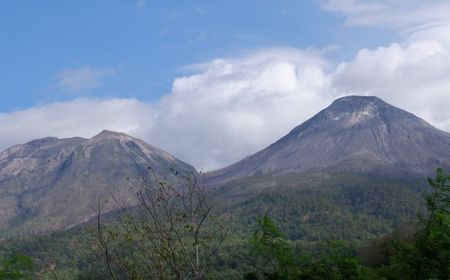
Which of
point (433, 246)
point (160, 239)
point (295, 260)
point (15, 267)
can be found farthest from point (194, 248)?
point (433, 246)

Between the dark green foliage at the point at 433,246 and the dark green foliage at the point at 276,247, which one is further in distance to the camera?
the dark green foliage at the point at 276,247

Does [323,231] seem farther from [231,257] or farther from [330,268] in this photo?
[330,268]

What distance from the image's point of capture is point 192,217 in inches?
576

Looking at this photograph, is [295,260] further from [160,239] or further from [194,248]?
[160,239]

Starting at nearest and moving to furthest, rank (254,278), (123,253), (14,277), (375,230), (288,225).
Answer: (14,277) < (123,253) < (254,278) < (375,230) < (288,225)

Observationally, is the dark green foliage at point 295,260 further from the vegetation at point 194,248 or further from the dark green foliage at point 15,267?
the dark green foliage at point 15,267

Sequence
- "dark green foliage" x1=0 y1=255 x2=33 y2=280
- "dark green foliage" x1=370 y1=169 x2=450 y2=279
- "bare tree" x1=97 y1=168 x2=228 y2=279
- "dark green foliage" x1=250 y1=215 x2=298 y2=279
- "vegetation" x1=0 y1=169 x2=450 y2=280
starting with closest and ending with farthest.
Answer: "dark green foliage" x1=0 y1=255 x2=33 y2=280 → "bare tree" x1=97 y1=168 x2=228 y2=279 → "vegetation" x1=0 y1=169 x2=450 y2=280 → "dark green foliage" x1=370 y1=169 x2=450 y2=279 → "dark green foliage" x1=250 y1=215 x2=298 y2=279

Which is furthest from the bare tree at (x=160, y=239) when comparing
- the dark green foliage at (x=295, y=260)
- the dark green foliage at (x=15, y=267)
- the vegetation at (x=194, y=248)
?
the dark green foliage at (x=295, y=260)

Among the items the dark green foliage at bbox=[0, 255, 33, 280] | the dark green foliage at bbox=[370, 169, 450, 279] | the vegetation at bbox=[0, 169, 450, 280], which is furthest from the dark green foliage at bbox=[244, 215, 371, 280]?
the dark green foliage at bbox=[0, 255, 33, 280]

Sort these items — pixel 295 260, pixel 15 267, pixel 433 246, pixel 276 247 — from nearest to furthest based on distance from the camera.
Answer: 1. pixel 15 267
2. pixel 433 246
3. pixel 276 247
4. pixel 295 260

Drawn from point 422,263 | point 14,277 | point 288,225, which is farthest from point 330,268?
point 288,225

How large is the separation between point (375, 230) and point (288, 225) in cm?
3160

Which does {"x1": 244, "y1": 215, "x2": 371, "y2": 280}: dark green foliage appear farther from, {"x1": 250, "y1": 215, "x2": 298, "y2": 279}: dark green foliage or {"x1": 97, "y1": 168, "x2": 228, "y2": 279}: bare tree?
{"x1": 97, "y1": 168, "x2": 228, "y2": 279}: bare tree

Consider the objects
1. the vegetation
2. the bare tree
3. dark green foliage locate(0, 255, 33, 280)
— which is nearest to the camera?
dark green foliage locate(0, 255, 33, 280)
